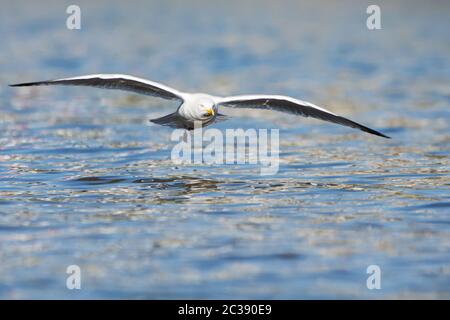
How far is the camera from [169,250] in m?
11.0

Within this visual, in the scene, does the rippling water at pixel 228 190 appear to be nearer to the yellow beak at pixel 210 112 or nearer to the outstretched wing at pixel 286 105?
the outstretched wing at pixel 286 105

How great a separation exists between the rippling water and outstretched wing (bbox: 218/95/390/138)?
2.97 ft

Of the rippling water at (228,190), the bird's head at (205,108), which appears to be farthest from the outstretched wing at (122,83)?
the rippling water at (228,190)

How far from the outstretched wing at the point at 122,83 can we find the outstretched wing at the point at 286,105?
0.81 meters

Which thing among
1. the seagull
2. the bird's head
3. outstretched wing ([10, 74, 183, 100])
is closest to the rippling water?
the seagull

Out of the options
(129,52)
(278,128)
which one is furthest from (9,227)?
(129,52)

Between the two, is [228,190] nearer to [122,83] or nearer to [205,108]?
[205,108]

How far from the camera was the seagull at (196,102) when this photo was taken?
14.2m

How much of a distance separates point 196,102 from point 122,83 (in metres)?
1.31

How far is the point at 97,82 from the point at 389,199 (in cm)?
453

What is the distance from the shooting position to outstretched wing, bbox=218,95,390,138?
14.4m

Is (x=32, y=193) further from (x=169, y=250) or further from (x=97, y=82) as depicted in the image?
(x=169, y=250)

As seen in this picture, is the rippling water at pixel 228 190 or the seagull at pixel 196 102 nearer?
the rippling water at pixel 228 190
